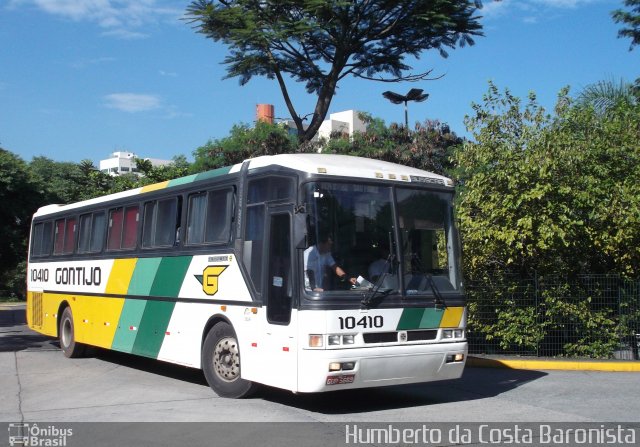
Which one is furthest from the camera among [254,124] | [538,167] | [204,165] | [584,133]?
[254,124]

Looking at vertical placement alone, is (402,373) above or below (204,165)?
below

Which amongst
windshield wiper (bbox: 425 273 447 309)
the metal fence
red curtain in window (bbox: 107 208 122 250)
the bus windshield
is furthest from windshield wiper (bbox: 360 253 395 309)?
the metal fence

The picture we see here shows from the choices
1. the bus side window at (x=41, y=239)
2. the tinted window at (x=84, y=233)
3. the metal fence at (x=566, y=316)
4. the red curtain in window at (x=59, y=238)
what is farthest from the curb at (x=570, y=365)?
the bus side window at (x=41, y=239)

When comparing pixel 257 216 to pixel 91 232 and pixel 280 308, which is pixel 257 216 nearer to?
pixel 280 308

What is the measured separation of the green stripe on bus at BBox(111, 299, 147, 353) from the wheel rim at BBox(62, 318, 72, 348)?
2.58 metres

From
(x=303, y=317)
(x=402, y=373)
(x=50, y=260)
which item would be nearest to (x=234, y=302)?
(x=303, y=317)

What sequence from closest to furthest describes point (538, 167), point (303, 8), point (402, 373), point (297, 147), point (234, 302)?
point (402, 373) < point (234, 302) < point (538, 167) < point (303, 8) < point (297, 147)

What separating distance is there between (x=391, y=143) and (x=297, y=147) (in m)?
3.15

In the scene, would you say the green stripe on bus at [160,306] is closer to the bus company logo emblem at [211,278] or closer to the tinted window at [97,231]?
the bus company logo emblem at [211,278]

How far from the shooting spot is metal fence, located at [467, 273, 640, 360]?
571 inches

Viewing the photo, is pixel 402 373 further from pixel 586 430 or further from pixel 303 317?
pixel 586 430

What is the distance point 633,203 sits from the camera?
1398cm

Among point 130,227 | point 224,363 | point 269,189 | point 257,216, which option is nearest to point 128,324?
point 130,227

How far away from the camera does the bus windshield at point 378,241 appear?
8734 mm
